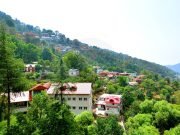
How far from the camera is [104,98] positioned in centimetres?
7269

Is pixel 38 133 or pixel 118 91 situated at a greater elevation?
pixel 38 133

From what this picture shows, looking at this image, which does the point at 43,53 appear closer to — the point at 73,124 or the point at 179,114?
the point at 179,114

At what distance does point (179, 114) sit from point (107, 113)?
1615cm

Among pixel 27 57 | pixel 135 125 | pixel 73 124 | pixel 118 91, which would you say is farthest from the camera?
pixel 27 57

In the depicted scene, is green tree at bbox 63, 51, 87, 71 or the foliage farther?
green tree at bbox 63, 51, 87, 71

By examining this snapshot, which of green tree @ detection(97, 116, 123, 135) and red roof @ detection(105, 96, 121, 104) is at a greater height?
green tree @ detection(97, 116, 123, 135)

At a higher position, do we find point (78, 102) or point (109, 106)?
point (78, 102)

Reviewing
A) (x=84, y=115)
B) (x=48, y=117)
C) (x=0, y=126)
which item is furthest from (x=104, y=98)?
(x=48, y=117)

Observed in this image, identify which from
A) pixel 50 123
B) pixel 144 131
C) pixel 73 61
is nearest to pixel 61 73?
pixel 144 131

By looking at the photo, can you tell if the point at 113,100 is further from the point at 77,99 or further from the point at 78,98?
the point at 77,99

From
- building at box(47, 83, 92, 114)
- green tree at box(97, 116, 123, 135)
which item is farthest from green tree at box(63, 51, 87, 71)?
green tree at box(97, 116, 123, 135)

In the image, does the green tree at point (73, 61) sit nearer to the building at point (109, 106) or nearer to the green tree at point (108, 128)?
the building at point (109, 106)

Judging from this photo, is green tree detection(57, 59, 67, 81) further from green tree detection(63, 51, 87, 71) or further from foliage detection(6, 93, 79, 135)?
green tree detection(63, 51, 87, 71)

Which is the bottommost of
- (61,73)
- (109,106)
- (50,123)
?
(109,106)
